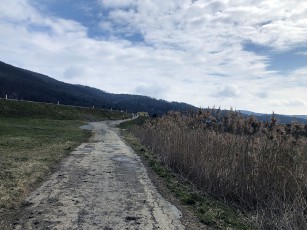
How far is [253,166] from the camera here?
374 inches

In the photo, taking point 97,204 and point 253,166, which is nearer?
point 97,204

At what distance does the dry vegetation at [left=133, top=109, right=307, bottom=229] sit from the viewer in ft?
25.4

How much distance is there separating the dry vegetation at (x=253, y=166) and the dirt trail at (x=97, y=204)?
168 cm

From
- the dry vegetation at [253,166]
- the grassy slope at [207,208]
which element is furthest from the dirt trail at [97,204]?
the dry vegetation at [253,166]

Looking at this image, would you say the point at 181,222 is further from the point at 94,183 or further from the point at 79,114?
the point at 79,114

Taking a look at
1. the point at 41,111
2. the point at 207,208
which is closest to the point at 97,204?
the point at 207,208

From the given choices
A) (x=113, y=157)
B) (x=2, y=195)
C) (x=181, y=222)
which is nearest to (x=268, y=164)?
(x=181, y=222)

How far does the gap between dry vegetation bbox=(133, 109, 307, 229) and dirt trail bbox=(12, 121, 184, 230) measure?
1.68 meters

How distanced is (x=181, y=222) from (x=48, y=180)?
505 centimetres

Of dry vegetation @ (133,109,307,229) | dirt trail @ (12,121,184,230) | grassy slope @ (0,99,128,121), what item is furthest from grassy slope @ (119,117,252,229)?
grassy slope @ (0,99,128,121)

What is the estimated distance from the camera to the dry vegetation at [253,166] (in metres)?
7.74

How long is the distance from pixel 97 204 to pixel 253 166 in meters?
3.84

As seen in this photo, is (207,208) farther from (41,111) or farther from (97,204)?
(41,111)

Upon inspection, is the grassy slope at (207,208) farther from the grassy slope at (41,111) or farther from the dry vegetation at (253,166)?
the grassy slope at (41,111)
